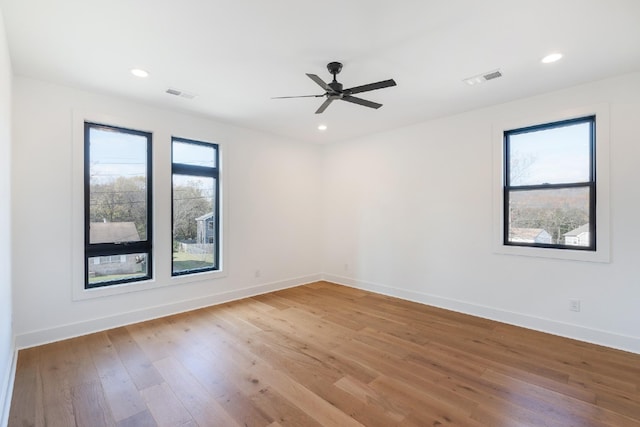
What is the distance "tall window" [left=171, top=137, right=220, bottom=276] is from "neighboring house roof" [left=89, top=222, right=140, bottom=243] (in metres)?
0.50

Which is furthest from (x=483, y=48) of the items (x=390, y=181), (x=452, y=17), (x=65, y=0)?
(x=65, y=0)

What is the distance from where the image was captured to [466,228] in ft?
13.1

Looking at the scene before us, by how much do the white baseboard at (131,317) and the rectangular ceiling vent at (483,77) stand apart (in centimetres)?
399

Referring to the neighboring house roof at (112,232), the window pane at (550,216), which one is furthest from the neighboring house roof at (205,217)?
the window pane at (550,216)

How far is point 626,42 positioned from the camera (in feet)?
7.78

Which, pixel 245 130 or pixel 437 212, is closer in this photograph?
pixel 437 212

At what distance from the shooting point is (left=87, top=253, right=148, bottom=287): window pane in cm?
342

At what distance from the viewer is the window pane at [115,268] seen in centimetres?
342

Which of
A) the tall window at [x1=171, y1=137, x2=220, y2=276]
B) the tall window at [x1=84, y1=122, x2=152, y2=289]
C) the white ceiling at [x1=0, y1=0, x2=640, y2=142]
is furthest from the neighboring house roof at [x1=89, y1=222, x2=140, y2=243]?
the white ceiling at [x1=0, y1=0, x2=640, y2=142]

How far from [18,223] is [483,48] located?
180 inches

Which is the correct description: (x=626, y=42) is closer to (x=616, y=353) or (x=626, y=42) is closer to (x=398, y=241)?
(x=616, y=353)

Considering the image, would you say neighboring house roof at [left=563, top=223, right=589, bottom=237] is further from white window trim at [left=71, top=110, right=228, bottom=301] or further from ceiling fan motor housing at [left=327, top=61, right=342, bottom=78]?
white window trim at [left=71, top=110, right=228, bottom=301]

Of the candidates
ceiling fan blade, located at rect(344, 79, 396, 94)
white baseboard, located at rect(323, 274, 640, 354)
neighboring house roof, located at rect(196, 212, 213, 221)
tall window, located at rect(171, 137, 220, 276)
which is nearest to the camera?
ceiling fan blade, located at rect(344, 79, 396, 94)

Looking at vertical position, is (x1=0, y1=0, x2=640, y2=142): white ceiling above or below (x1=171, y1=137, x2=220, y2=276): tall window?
above
